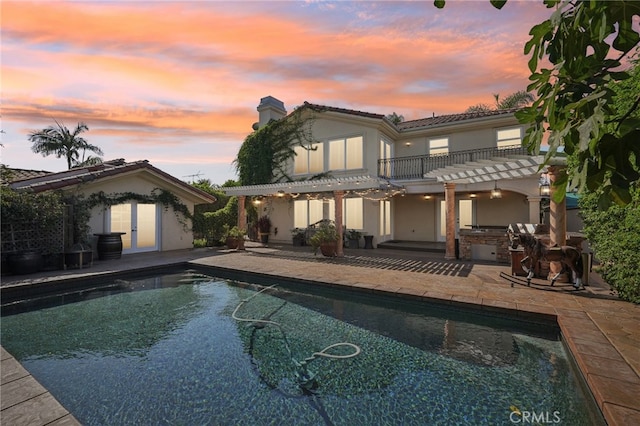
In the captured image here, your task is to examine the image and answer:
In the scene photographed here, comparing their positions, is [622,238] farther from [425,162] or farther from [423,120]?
[423,120]

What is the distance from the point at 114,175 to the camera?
1186cm

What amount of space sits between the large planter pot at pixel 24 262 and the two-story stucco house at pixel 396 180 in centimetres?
781

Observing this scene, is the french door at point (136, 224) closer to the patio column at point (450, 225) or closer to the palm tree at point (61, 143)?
the patio column at point (450, 225)

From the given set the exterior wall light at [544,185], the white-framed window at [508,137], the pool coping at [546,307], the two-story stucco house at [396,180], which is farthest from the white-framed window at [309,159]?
the exterior wall light at [544,185]

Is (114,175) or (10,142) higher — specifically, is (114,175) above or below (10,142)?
below

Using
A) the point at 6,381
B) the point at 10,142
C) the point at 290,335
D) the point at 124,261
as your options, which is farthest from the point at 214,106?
the point at 6,381

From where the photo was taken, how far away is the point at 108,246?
37.0 ft

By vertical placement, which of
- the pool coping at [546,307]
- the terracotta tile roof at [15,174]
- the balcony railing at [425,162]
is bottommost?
the pool coping at [546,307]

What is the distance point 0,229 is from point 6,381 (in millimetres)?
8088

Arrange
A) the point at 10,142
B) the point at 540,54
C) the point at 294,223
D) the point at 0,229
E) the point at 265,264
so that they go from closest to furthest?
the point at 540,54
the point at 0,229
the point at 265,264
the point at 10,142
the point at 294,223

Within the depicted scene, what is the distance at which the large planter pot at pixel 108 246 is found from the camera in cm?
1123

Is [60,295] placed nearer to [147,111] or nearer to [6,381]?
[6,381]

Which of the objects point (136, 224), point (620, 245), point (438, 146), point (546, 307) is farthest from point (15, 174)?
point (620, 245)

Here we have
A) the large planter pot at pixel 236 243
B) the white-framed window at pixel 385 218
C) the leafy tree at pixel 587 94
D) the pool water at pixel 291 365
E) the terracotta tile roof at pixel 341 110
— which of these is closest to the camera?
the leafy tree at pixel 587 94
